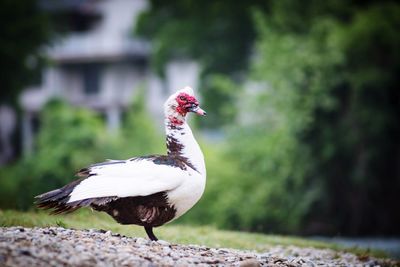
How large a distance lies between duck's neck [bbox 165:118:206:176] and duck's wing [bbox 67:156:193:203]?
0.34 meters

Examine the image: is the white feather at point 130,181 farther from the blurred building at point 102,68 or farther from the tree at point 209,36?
the blurred building at point 102,68

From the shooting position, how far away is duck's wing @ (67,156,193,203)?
32.2 feet

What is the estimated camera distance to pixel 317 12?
32.3 m

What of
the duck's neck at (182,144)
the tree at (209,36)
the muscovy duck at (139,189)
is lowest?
the muscovy duck at (139,189)

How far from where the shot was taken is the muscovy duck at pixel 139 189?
9.84m

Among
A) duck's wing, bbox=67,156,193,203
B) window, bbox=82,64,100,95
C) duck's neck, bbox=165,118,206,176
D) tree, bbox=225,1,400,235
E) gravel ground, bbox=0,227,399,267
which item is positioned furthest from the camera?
window, bbox=82,64,100,95

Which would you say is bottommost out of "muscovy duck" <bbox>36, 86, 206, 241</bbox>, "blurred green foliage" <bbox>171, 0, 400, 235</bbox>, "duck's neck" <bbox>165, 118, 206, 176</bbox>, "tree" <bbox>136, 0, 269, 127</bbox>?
"muscovy duck" <bbox>36, 86, 206, 241</bbox>

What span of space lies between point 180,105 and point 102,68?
45.2 metres

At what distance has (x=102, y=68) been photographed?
55.3 metres

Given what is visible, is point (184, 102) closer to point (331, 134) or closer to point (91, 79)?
point (331, 134)

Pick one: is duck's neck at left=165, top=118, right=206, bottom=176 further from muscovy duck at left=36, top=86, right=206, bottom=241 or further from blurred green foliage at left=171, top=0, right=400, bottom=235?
blurred green foliage at left=171, top=0, right=400, bottom=235

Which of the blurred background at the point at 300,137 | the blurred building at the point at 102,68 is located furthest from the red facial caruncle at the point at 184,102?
the blurred building at the point at 102,68

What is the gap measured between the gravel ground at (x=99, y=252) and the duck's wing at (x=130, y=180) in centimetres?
51

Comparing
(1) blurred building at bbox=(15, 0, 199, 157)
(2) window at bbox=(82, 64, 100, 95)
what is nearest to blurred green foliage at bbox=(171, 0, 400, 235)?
(1) blurred building at bbox=(15, 0, 199, 157)
